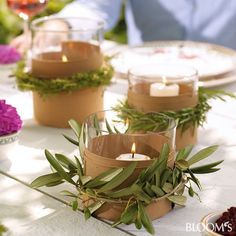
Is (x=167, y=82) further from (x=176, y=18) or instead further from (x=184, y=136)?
(x=176, y=18)

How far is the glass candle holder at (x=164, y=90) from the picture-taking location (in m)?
1.16

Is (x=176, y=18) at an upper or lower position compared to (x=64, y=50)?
lower

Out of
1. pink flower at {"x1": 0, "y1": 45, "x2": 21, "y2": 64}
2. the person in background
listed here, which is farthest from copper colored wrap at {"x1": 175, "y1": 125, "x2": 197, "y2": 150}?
the person in background

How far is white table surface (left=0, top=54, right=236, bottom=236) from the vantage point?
0.86 m

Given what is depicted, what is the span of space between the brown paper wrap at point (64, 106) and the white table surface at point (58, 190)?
0.07ft

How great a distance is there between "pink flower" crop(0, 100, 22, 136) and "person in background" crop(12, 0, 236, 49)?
47.2 inches

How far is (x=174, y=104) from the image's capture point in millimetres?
1155

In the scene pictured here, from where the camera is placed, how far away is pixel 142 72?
128 cm

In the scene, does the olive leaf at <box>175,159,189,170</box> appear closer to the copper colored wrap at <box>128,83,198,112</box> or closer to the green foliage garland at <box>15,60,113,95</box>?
the copper colored wrap at <box>128,83,198,112</box>

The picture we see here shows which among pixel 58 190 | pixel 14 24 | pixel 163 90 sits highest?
pixel 163 90

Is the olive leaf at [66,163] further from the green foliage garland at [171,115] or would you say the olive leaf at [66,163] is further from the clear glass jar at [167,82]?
the clear glass jar at [167,82]

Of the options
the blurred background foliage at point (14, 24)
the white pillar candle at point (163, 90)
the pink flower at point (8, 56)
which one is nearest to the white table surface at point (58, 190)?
the white pillar candle at point (163, 90)

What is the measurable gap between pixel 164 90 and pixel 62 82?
23 cm

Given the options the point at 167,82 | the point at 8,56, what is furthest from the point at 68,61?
the point at 8,56
